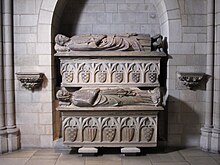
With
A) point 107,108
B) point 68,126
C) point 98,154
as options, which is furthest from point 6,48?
point 98,154

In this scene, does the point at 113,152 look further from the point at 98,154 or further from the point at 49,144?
the point at 49,144

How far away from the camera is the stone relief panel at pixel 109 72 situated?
12.3 ft

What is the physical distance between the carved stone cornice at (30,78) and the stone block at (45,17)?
71 centimetres

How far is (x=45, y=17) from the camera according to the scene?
3775 mm

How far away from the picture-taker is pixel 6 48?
12.3ft

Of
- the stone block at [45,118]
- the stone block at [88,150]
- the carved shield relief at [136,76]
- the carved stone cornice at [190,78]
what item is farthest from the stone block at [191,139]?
the stone block at [45,118]

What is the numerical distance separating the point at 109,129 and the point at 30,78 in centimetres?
124

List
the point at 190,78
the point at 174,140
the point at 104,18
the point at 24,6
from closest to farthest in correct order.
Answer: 1. the point at 190,78
2. the point at 24,6
3. the point at 174,140
4. the point at 104,18

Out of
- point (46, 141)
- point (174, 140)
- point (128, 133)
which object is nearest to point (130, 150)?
point (128, 133)

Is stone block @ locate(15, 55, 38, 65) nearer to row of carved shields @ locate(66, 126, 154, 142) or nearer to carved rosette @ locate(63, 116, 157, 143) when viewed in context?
carved rosette @ locate(63, 116, 157, 143)

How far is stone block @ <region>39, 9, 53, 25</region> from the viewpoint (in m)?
3.77

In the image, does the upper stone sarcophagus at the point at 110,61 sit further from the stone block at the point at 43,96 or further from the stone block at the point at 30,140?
the stone block at the point at 30,140

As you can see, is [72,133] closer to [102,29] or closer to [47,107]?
[47,107]

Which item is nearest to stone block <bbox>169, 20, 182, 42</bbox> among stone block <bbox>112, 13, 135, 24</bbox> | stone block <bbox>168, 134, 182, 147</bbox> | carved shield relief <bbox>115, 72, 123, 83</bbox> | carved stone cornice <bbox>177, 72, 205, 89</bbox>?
carved stone cornice <bbox>177, 72, 205, 89</bbox>
